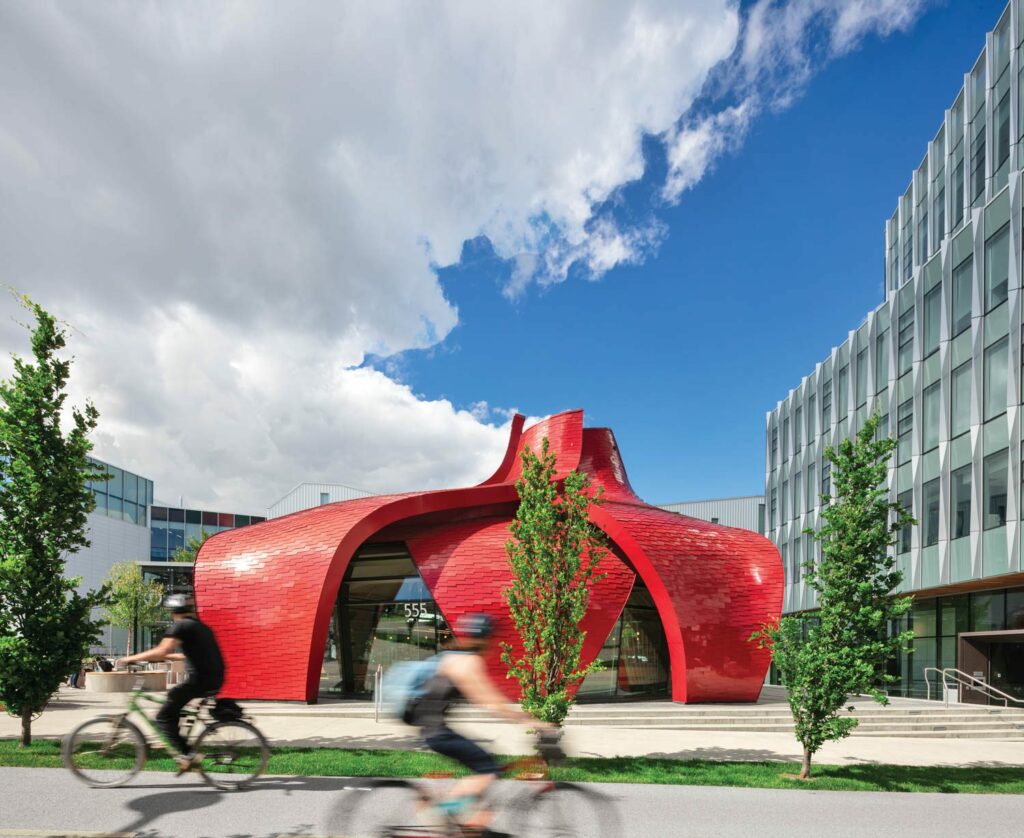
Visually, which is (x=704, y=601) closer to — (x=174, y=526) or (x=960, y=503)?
(x=960, y=503)

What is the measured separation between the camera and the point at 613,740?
1483 cm

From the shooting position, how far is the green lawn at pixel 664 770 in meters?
10.1

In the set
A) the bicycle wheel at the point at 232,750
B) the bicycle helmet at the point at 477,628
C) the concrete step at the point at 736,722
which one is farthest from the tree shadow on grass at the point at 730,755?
the bicycle helmet at the point at 477,628

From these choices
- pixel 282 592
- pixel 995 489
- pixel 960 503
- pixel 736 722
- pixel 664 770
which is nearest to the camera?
pixel 664 770

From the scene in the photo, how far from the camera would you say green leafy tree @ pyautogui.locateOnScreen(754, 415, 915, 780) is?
1093 cm

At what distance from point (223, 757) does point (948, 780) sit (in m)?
10.3

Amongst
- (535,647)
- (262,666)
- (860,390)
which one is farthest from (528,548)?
(860,390)

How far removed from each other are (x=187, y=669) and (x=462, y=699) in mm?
3452

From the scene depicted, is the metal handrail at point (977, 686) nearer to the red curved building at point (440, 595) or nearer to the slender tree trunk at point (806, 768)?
the red curved building at point (440, 595)

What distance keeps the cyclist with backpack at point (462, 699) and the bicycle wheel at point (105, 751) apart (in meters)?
3.85

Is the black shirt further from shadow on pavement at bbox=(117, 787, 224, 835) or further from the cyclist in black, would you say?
shadow on pavement at bbox=(117, 787, 224, 835)

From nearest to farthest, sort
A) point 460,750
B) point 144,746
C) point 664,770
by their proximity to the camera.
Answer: point 460,750 < point 144,746 < point 664,770

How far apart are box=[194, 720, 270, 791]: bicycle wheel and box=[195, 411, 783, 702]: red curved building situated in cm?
1093

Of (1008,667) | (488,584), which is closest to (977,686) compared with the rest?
(1008,667)
